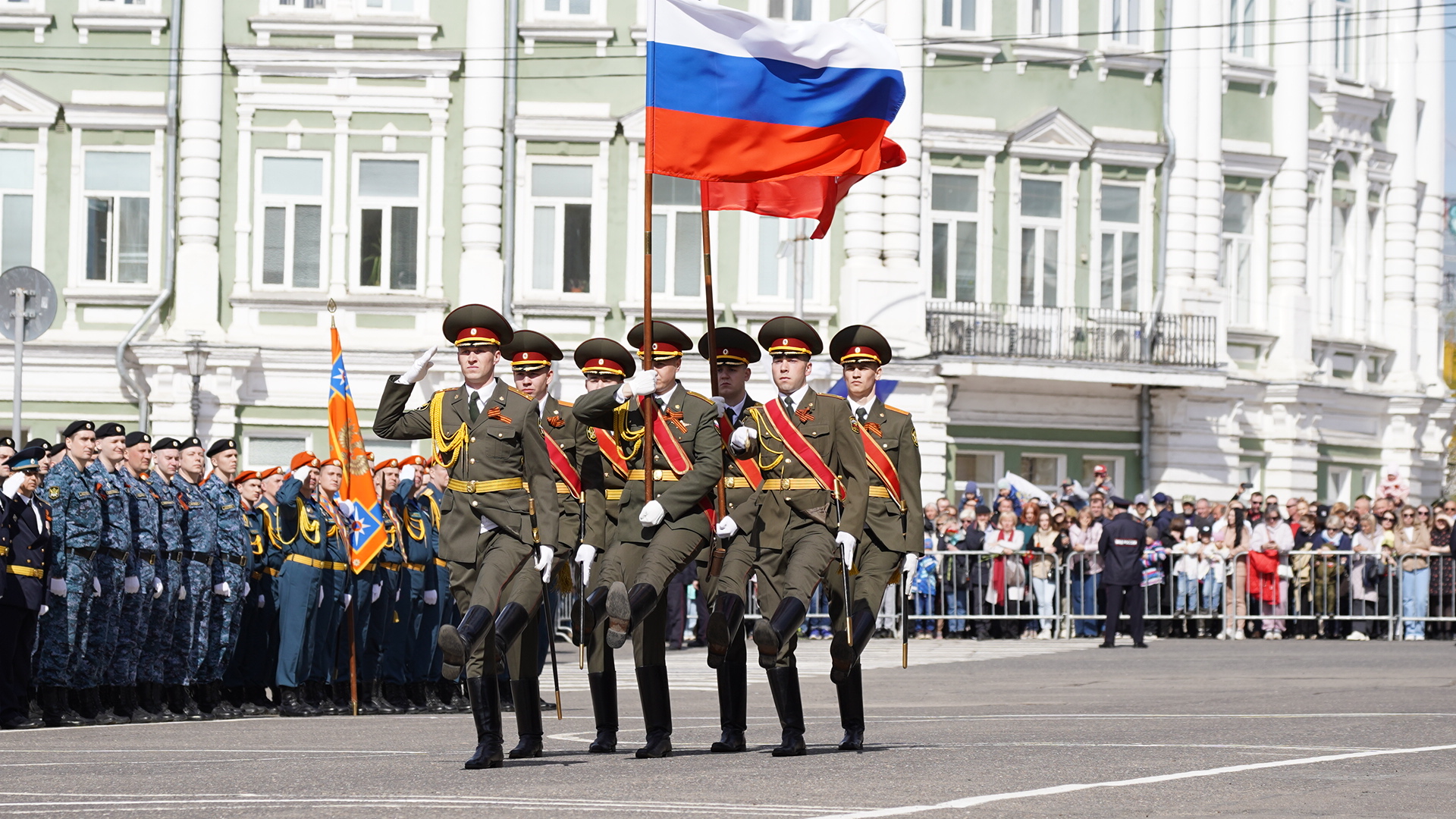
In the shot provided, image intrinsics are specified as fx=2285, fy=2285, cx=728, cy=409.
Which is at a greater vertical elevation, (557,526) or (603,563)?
(557,526)

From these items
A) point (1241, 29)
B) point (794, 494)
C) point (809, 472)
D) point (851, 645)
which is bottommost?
point (851, 645)

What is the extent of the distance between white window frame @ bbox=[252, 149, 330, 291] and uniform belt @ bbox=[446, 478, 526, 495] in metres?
20.3

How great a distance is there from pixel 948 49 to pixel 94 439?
19135mm

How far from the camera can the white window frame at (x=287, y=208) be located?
30.6m

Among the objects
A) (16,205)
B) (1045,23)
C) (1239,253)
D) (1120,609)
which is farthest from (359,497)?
(1239,253)

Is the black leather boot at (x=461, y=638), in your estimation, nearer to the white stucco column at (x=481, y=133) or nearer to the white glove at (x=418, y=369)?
the white glove at (x=418, y=369)

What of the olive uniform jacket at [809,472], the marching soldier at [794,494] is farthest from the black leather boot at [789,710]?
the olive uniform jacket at [809,472]

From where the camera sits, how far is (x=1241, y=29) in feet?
112

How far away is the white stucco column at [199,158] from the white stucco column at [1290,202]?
15.5 m

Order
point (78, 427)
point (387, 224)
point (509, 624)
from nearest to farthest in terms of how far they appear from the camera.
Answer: point (509, 624) → point (78, 427) → point (387, 224)

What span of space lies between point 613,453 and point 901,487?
58.4 inches

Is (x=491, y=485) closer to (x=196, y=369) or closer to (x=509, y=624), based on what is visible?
(x=509, y=624)

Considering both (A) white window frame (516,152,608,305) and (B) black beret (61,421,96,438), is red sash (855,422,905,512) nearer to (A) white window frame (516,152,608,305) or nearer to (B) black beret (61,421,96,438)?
(B) black beret (61,421,96,438)

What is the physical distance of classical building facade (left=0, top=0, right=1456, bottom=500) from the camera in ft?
99.0
